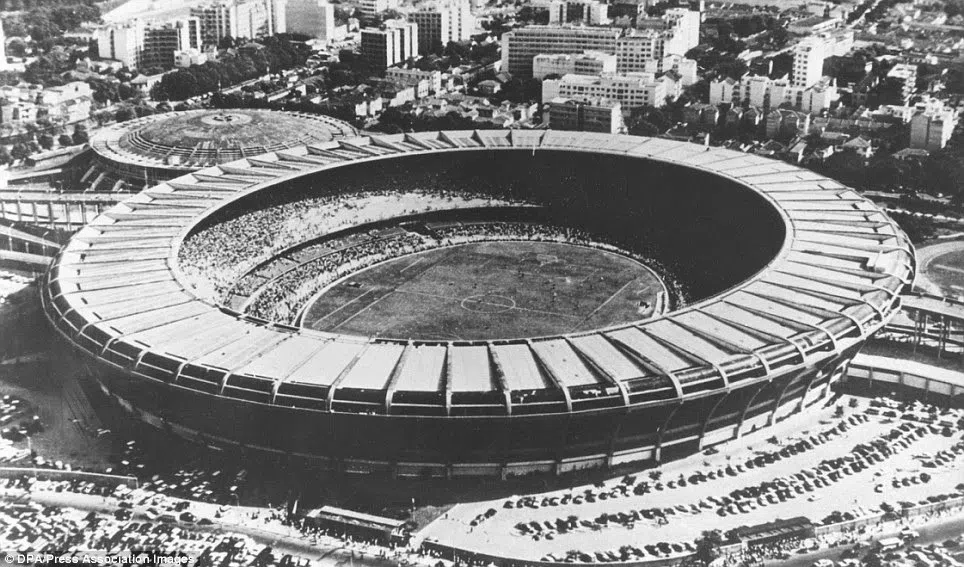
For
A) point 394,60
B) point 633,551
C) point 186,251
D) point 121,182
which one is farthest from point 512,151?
point 394,60

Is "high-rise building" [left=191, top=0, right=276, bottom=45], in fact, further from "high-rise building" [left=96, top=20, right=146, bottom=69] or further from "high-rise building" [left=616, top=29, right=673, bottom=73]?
"high-rise building" [left=616, top=29, right=673, bottom=73]

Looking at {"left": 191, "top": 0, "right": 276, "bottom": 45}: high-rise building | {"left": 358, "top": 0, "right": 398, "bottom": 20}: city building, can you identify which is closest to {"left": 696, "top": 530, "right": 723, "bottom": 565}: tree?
{"left": 191, "top": 0, "right": 276, "bottom": 45}: high-rise building

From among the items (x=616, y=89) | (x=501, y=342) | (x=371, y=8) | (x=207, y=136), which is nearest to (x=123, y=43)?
(x=207, y=136)

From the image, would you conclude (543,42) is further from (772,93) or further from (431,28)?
(772,93)

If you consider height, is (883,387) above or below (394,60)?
below

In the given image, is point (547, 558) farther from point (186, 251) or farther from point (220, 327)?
point (186, 251)

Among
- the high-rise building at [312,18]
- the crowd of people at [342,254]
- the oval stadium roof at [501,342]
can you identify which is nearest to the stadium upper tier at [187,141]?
the crowd of people at [342,254]
